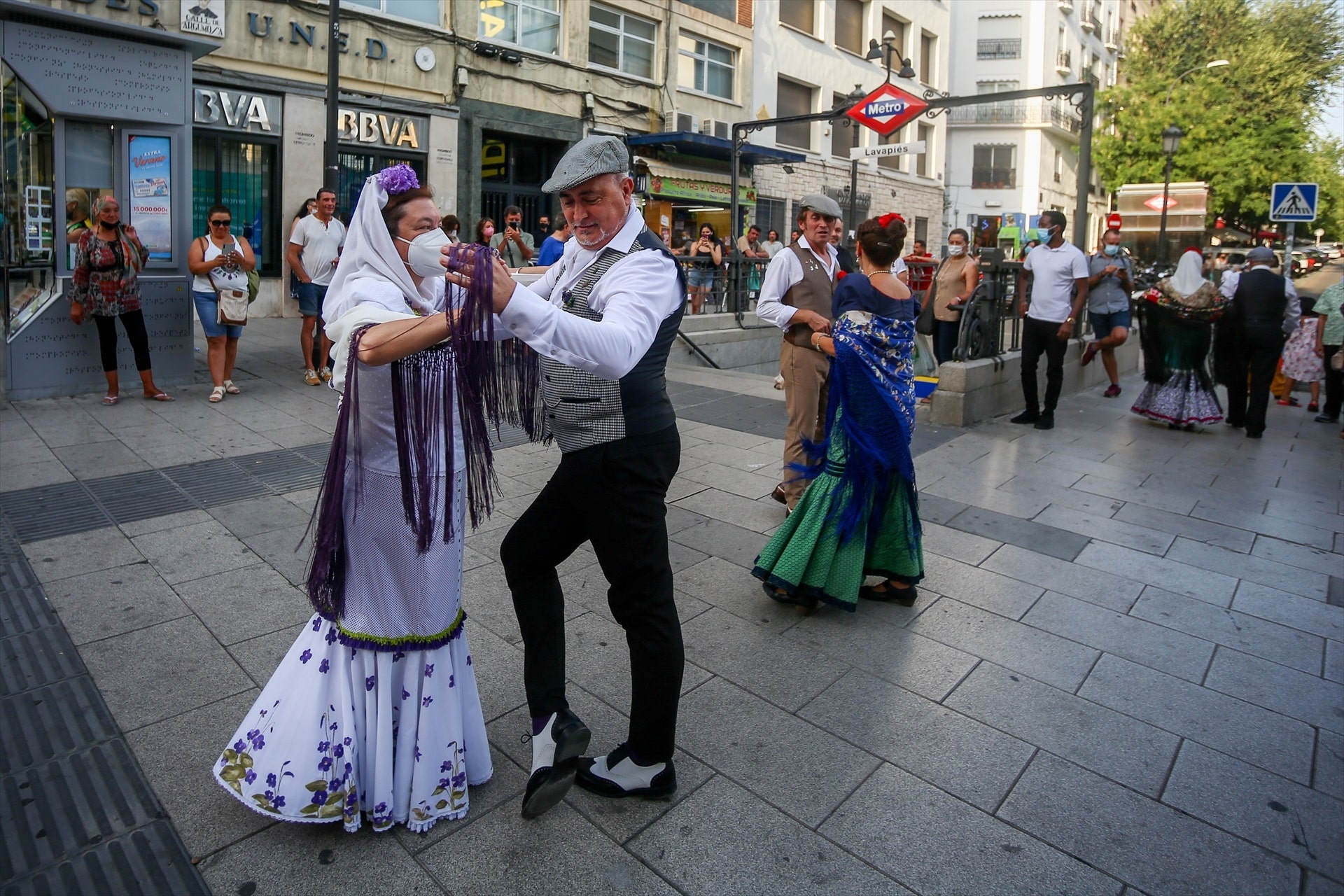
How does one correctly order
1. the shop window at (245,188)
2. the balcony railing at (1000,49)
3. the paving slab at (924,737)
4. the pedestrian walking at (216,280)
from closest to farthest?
Answer: the paving slab at (924,737)
the pedestrian walking at (216,280)
the shop window at (245,188)
the balcony railing at (1000,49)

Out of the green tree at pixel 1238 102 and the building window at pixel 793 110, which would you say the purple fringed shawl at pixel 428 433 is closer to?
the building window at pixel 793 110

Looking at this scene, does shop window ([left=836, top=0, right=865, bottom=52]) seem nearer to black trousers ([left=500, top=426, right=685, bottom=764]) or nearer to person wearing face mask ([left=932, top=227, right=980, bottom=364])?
person wearing face mask ([left=932, top=227, right=980, bottom=364])

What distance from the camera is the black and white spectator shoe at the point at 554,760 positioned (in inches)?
105

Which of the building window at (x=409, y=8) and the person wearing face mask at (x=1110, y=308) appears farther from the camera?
the building window at (x=409, y=8)

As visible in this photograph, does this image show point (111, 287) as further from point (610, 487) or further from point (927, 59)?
point (927, 59)

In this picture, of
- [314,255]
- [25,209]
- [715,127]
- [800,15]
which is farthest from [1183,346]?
[800,15]

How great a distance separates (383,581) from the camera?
8.31 ft

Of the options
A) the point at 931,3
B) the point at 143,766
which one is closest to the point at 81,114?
the point at 143,766

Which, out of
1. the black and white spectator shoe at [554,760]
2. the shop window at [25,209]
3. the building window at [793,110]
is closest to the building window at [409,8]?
the shop window at [25,209]

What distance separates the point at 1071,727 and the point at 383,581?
241 cm

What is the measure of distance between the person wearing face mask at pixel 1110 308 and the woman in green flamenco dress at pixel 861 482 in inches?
317

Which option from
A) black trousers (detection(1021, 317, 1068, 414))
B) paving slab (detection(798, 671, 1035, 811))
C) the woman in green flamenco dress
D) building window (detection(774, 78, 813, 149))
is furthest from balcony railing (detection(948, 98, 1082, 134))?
paving slab (detection(798, 671, 1035, 811))

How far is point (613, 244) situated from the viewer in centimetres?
248

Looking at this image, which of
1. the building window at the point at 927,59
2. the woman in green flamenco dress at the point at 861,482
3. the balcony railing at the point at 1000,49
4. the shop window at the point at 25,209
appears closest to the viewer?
the woman in green flamenco dress at the point at 861,482
